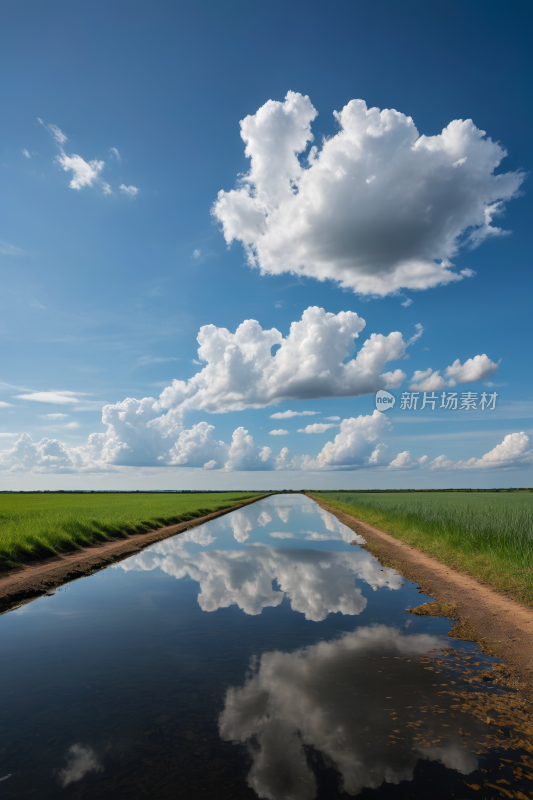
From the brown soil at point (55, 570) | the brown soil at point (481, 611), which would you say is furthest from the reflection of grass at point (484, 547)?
the brown soil at point (55, 570)

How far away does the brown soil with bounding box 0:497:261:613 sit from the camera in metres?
12.8

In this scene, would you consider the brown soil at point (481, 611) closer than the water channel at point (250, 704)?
No

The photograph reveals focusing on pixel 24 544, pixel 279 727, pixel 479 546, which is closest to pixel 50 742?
pixel 279 727

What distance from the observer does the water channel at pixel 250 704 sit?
4.39m

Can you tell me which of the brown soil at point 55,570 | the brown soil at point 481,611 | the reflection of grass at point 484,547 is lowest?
the brown soil at point 55,570

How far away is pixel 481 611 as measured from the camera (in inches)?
421

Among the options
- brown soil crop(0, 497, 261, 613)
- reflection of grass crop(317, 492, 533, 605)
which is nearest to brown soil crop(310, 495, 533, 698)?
reflection of grass crop(317, 492, 533, 605)

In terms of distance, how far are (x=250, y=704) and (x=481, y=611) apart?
7525 mm

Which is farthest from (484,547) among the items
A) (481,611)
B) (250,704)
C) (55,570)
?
(55,570)

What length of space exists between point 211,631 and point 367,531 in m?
24.0

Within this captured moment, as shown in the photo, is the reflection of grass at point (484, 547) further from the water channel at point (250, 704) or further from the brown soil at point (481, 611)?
the water channel at point (250, 704)

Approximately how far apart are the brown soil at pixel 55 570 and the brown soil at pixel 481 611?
1201 cm

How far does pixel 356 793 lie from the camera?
4.15 meters

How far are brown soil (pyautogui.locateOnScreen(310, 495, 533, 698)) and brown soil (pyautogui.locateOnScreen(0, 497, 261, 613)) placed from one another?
473 inches
